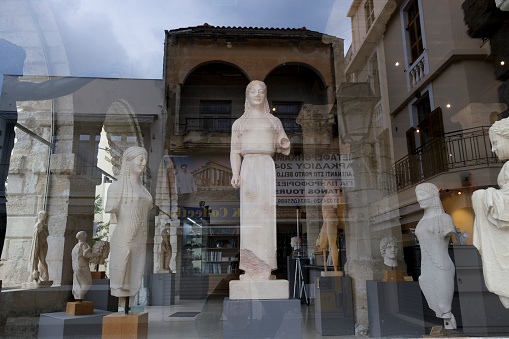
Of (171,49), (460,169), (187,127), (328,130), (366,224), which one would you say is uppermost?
(171,49)

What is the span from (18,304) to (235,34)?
17.2 ft

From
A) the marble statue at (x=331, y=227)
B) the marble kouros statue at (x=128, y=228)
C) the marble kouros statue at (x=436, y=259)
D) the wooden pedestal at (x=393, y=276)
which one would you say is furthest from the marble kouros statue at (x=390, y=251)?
the marble kouros statue at (x=128, y=228)

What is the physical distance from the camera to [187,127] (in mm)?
8180

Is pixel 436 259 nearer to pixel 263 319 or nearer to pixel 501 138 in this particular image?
pixel 501 138

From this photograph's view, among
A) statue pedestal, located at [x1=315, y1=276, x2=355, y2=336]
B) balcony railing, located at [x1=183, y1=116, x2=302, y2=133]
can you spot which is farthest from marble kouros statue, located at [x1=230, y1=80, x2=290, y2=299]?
balcony railing, located at [x1=183, y1=116, x2=302, y2=133]

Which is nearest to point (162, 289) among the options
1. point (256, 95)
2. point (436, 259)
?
point (256, 95)

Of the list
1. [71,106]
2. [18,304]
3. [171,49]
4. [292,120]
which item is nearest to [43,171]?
[71,106]

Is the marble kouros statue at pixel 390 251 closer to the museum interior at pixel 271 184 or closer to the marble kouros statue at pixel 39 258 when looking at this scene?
the museum interior at pixel 271 184

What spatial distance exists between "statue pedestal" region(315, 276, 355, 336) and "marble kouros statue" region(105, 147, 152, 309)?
2.29 m

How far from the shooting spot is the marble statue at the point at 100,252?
487 cm

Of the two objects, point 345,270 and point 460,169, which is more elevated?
point 460,169

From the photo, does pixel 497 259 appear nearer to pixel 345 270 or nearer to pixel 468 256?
pixel 468 256

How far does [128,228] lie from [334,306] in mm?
2683

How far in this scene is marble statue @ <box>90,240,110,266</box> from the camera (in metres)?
4.87
